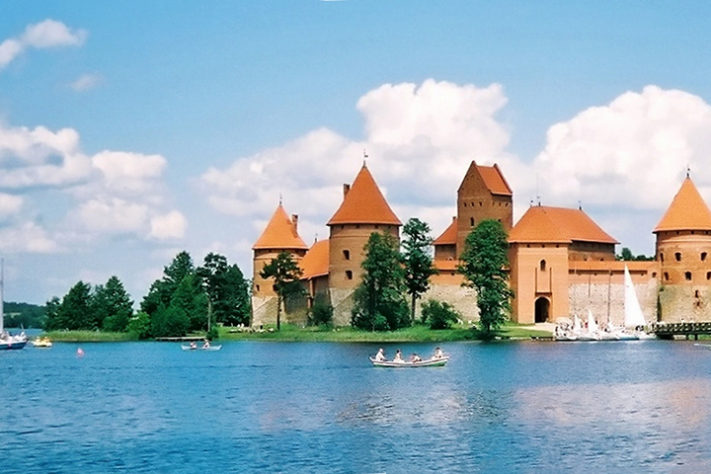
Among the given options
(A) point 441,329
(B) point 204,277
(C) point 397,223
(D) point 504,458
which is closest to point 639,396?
(D) point 504,458

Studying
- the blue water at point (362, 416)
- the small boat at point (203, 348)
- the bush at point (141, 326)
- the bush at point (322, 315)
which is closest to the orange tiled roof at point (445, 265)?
the bush at point (322, 315)

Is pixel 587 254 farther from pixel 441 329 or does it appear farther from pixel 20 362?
pixel 20 362

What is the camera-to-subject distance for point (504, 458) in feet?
67.7

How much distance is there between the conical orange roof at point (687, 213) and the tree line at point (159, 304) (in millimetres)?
22913

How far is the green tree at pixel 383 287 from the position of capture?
56.2 metres

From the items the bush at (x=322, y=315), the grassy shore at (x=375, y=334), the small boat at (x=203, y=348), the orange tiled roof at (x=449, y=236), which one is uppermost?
the orange tiled roof at (x=449, y=236)

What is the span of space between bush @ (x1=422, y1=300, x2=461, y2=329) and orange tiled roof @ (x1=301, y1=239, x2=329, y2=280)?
22.8 ft

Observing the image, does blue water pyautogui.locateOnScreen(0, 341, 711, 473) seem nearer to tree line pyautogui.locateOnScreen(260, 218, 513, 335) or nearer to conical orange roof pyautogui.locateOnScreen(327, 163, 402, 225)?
tree line pyautogui.locateOnScreen(260, 218, 513, 335)

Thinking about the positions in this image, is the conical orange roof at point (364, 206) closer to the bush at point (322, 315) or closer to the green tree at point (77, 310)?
the bush at point (322, 315)

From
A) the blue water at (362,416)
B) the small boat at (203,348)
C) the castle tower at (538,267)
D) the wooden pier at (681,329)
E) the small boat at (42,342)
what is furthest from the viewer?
the small boat at (42,342)

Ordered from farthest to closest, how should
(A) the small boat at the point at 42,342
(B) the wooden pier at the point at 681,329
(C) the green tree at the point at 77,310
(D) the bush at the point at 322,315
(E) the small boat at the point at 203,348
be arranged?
(C) the green tree at the point at 77,310 < (A) the small boat at the point at 42,342 < (D) the bush at the point at 322,315 < (B) the wooden pier at the point at 681,329 < (E) the small boat at the point at 203,348

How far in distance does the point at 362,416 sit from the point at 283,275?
3693 centimetres

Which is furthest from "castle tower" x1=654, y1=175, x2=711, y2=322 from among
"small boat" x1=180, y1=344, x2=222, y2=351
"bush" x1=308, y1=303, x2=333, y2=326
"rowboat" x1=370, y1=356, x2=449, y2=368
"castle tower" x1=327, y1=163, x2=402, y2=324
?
"rowboat" x1=370, y1=356, x2=449, y2=368

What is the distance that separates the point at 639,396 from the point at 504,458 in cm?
1040
